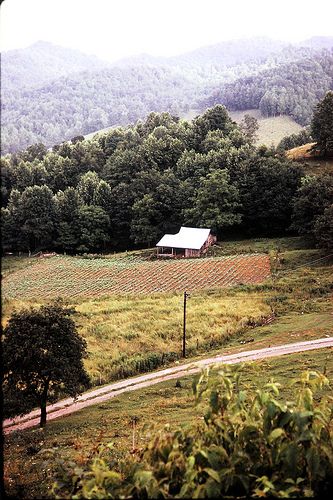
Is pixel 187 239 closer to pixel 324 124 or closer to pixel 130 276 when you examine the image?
pixel 130 276

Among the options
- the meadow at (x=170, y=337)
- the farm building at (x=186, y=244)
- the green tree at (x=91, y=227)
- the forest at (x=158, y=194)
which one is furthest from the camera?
the green tree at (x=91, y=227)

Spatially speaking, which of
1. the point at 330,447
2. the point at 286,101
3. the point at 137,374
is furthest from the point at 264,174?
the point at 286,101

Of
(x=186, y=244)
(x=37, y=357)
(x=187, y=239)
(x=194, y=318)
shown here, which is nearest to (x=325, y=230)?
(x=186, y=244)

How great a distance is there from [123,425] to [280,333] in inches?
559

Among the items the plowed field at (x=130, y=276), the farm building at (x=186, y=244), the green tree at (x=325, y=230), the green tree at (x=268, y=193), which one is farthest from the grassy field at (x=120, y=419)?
the green tree at (x=268, y=193)

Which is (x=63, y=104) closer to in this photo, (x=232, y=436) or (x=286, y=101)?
(x=286, y=101)

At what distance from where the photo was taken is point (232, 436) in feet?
15.9

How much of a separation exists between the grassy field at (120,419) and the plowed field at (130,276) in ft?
63.1

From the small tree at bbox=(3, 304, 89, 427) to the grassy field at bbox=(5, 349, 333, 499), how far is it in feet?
4.07

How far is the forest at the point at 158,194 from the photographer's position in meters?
58.5

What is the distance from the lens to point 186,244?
2147 inches

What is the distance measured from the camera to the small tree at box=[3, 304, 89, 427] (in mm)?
18016

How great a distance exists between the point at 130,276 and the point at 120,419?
29.5m

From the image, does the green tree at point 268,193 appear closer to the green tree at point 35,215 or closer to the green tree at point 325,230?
the green tree at point 325,230
